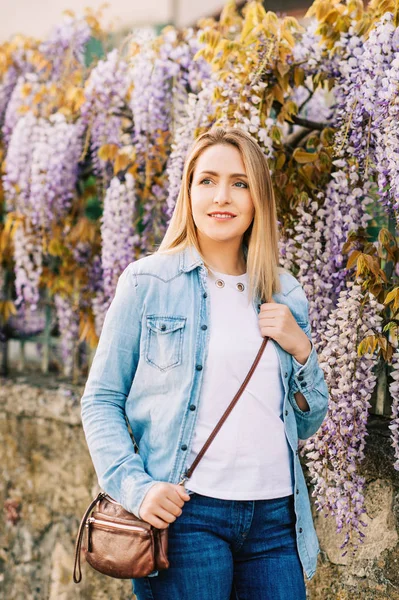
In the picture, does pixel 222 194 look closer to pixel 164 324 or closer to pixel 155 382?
pixel 164 324

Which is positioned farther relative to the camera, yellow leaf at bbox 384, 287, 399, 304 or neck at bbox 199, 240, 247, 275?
yellow leaf at bbox 384, 287, 399, 304

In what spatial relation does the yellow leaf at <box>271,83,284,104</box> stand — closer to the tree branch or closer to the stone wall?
the tree branch

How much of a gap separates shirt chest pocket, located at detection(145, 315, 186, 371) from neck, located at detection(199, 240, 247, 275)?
0.65ft

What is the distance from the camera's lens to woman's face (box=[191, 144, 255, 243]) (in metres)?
1.67

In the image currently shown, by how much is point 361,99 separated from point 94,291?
5.68 feet

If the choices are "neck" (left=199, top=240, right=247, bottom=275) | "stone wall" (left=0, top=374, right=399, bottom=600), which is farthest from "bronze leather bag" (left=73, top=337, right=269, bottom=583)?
"stone wall" (left=0, top=374, right=399, bottom=600)

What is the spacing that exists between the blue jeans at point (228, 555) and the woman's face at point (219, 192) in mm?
583

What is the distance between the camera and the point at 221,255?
69.1 inches

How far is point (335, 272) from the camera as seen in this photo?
238 centimetres

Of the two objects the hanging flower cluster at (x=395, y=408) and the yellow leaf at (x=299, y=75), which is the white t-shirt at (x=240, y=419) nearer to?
the hanging flower cluster at (x=395, y=408)

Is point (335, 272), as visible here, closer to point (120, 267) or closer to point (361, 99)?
point (361, 99)

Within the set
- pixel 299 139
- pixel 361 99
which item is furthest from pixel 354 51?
pixel 299 139

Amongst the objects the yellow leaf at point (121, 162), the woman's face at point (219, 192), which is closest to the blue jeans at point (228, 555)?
the woman's face at point (219, 192)

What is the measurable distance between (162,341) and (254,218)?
0.36m
